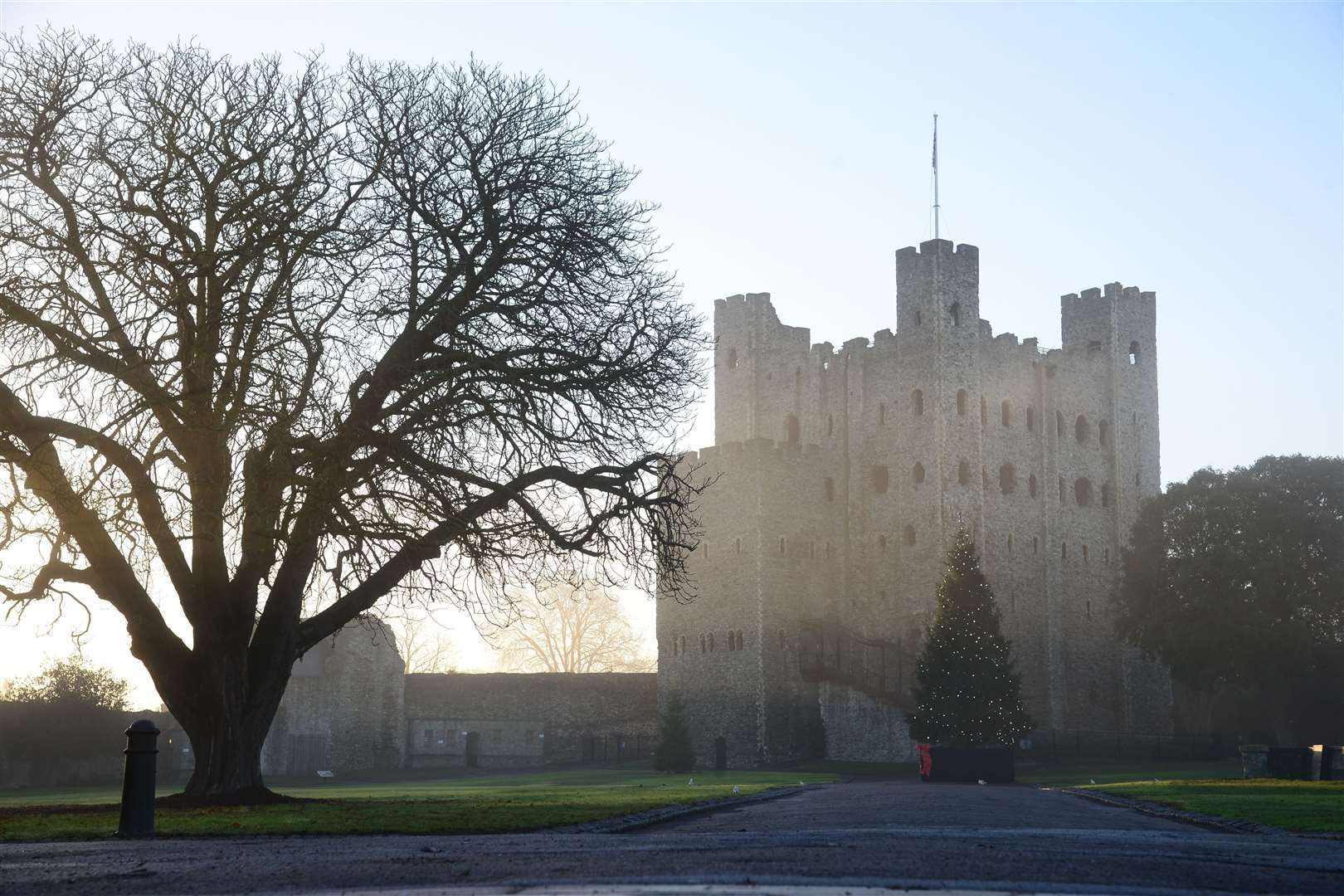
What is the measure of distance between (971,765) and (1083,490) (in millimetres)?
26384

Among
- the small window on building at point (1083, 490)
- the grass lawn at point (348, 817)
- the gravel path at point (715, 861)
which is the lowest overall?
the grass lawn at point (348, 817)

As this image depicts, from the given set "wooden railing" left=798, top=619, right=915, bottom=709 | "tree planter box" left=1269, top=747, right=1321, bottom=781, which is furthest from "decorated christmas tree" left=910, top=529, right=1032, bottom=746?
"tree planter box" left=1269, top=747, right=1321, bottom=781

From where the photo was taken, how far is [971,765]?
32.1m

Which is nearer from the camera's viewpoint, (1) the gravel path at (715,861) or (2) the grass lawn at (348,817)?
(1) the gravel path at (715,861)

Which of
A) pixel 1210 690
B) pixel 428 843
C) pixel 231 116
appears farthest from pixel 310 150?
pixel 1210 690

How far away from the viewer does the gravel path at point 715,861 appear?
7629mm

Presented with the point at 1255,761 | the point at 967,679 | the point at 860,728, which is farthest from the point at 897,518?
the point at 1255,761

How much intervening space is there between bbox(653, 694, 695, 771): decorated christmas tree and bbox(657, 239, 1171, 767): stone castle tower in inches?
116

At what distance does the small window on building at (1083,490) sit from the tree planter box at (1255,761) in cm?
2622

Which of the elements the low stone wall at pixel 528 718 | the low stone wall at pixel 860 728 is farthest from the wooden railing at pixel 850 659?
the low stone wall at pixel 528 718

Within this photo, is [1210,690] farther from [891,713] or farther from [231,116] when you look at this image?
[231,116]

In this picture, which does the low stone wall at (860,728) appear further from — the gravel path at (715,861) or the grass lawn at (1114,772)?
the gravel path at (715,861)

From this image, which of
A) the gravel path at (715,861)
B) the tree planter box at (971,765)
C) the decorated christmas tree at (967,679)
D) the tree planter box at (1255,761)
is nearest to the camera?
the gravel path at (715,861)

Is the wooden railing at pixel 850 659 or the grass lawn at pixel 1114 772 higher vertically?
the wooden railing at pixel 850 659
